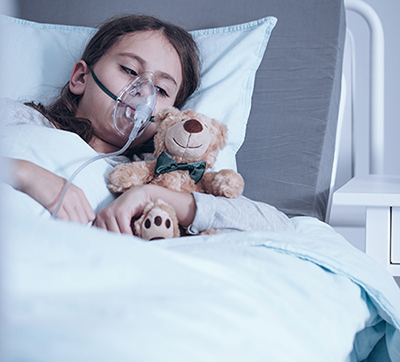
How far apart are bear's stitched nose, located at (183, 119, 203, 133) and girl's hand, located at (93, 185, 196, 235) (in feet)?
0.42

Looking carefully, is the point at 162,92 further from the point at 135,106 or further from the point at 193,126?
the point at 193,126

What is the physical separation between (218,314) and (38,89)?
1.22 meters

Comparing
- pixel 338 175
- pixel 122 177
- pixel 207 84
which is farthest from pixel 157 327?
pixel 338 175

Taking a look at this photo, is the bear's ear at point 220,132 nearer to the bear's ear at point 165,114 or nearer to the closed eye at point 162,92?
the bear's ear at point 165,114

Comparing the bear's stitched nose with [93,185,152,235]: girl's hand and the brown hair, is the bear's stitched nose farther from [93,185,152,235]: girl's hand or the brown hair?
the brown hair

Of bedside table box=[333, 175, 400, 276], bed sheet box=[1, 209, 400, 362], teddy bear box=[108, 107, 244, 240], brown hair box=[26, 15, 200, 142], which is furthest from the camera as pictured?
brown hair box=[26, 15, 200, 142]

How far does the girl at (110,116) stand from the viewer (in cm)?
70

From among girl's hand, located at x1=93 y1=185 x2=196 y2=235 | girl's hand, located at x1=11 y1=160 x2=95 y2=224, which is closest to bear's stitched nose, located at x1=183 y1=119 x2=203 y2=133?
girl's hand, located at x1=93 y1=185 x2=196 y2=235

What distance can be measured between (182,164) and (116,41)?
1.81 feet

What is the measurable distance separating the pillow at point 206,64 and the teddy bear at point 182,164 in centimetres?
35

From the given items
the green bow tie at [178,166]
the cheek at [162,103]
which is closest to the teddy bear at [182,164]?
the green bow tie at [178,166]

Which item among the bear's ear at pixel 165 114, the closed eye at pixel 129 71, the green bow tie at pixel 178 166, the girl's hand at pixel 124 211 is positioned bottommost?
the girl's hand at pixel 124 211

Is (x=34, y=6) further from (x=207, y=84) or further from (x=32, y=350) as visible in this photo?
(x=32, y=350)

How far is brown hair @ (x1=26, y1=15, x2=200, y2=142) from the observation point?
1.15 metres
